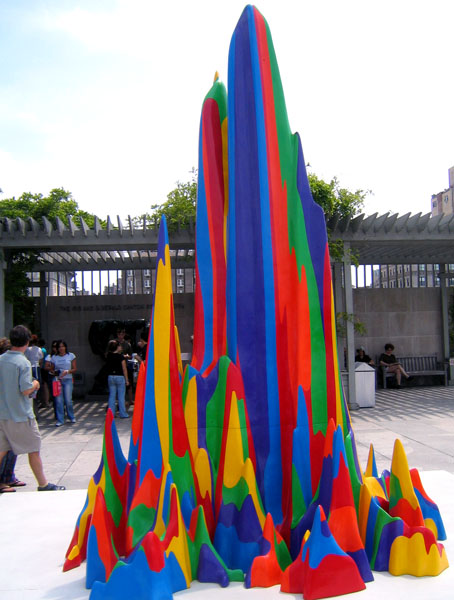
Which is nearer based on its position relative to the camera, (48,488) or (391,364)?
(48,488)

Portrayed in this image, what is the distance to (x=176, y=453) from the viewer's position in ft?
11.0

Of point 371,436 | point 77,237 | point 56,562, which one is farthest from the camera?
point 77,237

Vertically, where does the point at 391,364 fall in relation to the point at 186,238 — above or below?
below

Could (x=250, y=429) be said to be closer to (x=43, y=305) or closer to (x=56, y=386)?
(x=56, y=386)

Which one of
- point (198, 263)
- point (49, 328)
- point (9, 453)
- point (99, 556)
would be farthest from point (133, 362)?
point (99, 556)

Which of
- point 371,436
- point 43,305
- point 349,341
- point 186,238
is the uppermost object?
point 186,238

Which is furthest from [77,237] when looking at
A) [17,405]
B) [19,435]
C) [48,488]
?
[48,488]

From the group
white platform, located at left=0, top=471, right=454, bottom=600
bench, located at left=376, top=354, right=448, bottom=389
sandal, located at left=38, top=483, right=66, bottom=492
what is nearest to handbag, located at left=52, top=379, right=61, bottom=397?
sandal, located at left=38, top=483, right=66, bottom=492

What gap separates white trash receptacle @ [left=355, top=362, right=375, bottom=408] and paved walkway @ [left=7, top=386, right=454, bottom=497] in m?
0.24

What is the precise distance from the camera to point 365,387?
10484 millimetres

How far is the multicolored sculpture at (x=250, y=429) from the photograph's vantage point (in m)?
3.04

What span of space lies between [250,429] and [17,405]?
257cm

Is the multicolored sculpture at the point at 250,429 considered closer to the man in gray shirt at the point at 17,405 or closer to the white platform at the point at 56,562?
the white platform at the point at 56,562

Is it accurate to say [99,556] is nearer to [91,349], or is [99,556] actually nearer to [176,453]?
[176,453]
